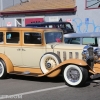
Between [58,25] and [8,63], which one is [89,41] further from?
[58,25]

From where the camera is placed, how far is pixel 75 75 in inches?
300

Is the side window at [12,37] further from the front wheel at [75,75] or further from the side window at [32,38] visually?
the front wheel at [75,75]

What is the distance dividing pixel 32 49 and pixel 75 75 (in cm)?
160

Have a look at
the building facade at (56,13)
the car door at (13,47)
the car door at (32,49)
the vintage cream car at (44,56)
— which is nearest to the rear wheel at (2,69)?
the vintage cream car at (44,56)

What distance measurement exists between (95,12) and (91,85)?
13198 mm

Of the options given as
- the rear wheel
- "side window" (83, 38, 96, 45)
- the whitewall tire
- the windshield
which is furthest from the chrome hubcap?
"side window" (83, 38, 96, 45)

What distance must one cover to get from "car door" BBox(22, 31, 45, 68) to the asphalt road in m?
0.58

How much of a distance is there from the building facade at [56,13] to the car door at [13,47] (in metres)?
12.2

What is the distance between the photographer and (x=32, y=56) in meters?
8.46

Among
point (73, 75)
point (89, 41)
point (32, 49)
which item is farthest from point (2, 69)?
point (89, 41)

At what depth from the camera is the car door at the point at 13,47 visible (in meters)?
8.74

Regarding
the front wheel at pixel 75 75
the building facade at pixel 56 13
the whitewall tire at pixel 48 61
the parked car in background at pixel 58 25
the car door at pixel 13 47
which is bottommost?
the front wheel at pixel 75 75

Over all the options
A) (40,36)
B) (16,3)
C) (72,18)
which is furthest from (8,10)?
(40,36)

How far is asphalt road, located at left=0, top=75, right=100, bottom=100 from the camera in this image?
667 cm
